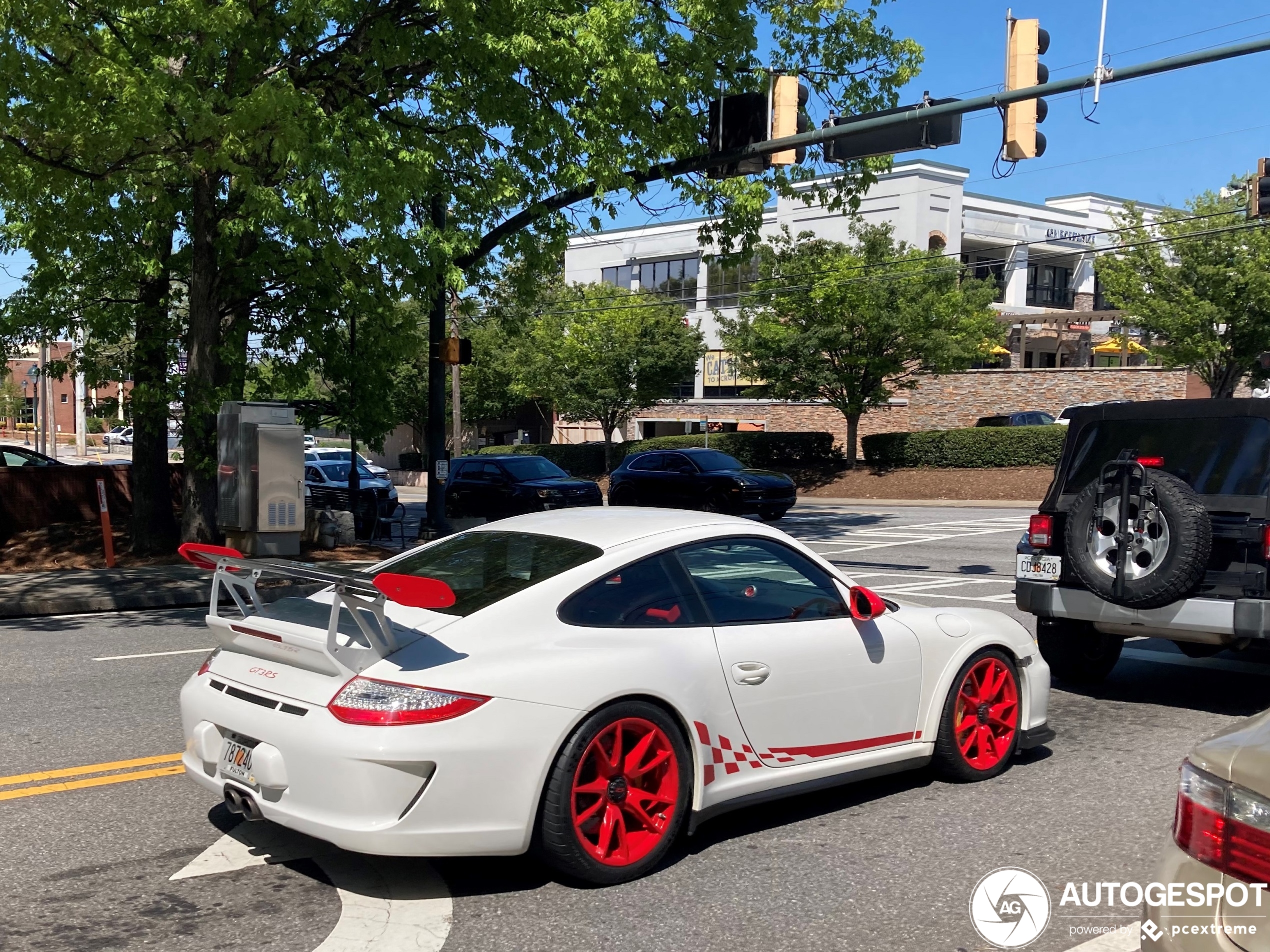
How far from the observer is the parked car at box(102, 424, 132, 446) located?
237 feet

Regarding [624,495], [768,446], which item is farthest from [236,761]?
[768,446]

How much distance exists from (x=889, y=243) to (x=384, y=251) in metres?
23.2

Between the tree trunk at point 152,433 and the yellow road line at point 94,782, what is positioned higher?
the tree trunk at point 152,433

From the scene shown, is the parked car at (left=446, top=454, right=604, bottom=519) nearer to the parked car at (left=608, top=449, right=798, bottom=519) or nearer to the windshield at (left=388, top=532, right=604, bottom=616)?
the parked car at (left=608, top=449, right=798, bottom=519)

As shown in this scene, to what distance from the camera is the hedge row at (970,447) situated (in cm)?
3372

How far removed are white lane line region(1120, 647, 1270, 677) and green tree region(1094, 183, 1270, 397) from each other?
24.2 metres

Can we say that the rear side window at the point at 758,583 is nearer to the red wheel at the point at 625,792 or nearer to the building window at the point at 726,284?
the red wheel at the point at 625,792

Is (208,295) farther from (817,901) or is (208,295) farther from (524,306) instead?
(817,901)

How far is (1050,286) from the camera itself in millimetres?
57750

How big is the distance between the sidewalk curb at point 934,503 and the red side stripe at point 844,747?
24.2 metres

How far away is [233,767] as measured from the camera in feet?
15.3

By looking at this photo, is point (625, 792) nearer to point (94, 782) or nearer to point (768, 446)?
point (94, 782)

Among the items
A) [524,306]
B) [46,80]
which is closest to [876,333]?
[524,306]

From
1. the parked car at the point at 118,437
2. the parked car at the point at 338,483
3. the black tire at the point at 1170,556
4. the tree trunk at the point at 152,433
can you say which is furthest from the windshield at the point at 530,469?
the parked car at the point at 118,437
